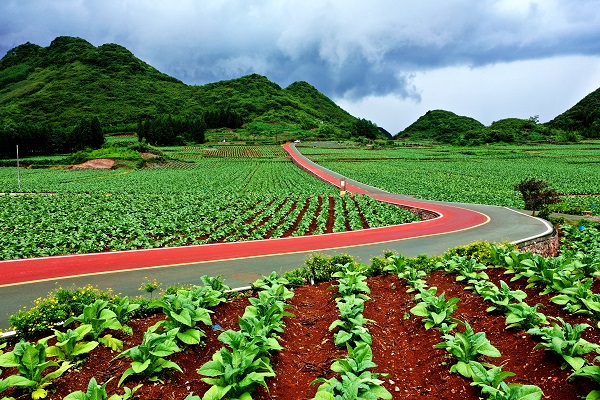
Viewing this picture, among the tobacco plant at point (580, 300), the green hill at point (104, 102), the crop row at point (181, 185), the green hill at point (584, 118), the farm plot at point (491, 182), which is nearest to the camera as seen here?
the tobacco plant at point (580, 300)

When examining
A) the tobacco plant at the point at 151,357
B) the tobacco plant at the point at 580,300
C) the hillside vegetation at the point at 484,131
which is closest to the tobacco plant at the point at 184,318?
the tobacco plant at the point at 151,357

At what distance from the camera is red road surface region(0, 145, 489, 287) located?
11.1m

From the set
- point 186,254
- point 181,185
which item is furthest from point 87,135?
point 186,254

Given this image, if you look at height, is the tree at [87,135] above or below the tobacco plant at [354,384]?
above

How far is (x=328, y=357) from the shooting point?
6094 millimetres

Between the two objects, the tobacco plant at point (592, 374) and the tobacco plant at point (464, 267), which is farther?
the tobacco plant at point (464, 267)

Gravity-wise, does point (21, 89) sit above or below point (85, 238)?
above

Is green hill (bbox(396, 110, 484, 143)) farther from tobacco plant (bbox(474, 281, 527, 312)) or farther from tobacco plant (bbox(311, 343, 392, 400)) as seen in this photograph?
tobacco plant (bbox(311, 343, 392, 400))

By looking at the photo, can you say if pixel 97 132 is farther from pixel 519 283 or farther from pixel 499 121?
pixel 499 121

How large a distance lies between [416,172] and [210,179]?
2890 cm

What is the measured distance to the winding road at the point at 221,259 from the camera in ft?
33.2

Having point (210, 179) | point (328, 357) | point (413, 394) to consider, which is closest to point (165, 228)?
point (328, 357)

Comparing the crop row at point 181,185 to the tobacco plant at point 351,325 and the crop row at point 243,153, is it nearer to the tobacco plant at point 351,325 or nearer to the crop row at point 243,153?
the tobacco plant at point 351,325

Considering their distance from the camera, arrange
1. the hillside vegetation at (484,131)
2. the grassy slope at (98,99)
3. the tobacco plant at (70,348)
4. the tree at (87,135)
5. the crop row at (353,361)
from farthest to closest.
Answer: the grassy slope at (98,99) → the hillside vegetation at (484,131) → the tree at (87,135) → the tobacco plant at (70,348) → the crop row at (353,361)
